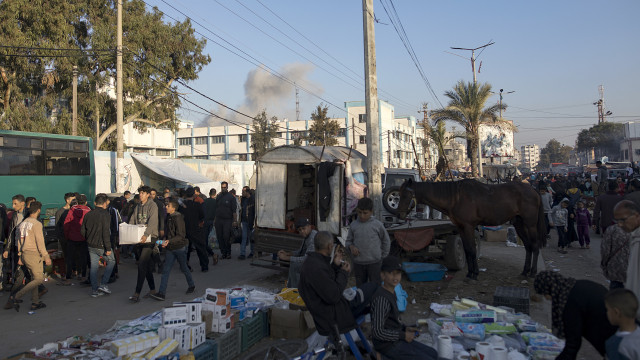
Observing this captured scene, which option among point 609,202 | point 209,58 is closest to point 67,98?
point 209,58

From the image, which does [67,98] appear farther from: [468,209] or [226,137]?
[226,137]

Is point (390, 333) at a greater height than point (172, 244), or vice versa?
point (172, 244)

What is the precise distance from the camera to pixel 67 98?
1096 inches

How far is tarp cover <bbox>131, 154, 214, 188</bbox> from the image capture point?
2172 centimetres

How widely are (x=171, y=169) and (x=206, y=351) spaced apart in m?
19.6

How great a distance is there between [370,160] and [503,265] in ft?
13.0

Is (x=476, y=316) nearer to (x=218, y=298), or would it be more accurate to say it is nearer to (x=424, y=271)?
(x=424, y=271)

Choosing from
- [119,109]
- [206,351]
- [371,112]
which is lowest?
[206,351]

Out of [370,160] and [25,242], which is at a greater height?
[370,160]

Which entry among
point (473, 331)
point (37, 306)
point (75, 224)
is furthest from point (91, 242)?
point (473, 331)

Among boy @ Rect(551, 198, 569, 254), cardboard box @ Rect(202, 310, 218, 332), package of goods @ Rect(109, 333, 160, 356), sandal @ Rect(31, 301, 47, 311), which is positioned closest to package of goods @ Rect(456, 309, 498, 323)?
cardboard box @ Rect(202, 310, 218, 332)

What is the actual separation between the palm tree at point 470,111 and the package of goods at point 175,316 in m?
23.5

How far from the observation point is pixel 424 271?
8.16 metres

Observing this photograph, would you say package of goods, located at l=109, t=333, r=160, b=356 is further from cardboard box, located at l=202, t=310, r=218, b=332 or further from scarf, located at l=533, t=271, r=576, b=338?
scarf, located at l=533, t=271, r=576, b=338
